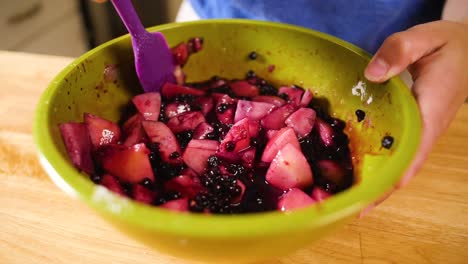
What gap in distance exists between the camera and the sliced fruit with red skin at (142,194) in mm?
754

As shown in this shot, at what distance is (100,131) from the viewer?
2.95 feet

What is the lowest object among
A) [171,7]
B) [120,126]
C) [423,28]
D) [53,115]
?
[171,7]

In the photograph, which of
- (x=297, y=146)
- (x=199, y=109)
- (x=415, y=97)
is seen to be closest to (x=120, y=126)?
(x=199, y=109)

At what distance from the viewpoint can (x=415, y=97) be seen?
84 cm

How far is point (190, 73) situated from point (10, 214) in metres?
0.57

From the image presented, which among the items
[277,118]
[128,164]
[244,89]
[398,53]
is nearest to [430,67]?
[398,53]

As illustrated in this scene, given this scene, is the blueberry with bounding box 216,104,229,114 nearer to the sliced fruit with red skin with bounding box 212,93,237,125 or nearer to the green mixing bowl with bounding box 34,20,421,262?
the sliced fruit with red skin with bounding box 212,93,237,125

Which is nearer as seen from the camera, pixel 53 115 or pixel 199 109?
pixel 53 115

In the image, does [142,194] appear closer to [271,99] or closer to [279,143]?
[279,143]

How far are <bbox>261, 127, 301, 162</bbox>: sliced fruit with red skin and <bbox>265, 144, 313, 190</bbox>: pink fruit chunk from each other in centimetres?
4

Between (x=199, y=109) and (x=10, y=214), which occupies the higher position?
(x=199, y=109)

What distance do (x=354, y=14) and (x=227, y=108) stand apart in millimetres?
609

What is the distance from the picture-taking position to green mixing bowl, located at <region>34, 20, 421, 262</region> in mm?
518

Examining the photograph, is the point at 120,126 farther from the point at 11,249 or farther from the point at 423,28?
the point at 423,28
